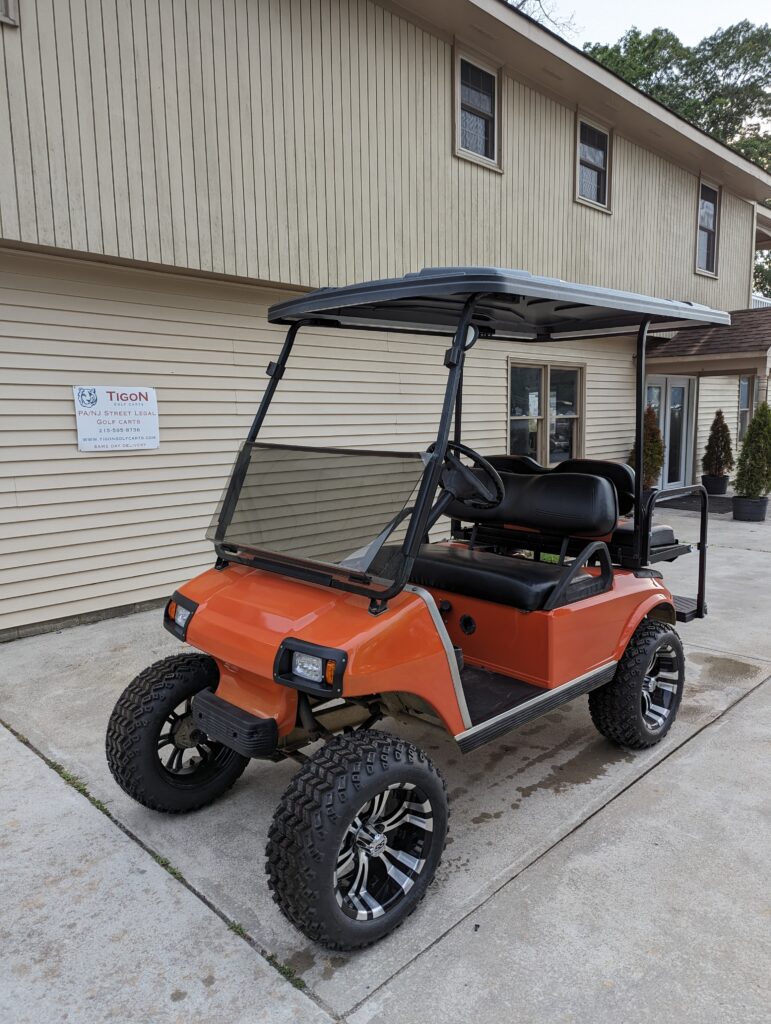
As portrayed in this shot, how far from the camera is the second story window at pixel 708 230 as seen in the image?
11945 mm

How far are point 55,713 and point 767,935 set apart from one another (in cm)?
345

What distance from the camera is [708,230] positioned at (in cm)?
1220

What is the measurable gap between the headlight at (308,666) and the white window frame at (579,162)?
8.58m

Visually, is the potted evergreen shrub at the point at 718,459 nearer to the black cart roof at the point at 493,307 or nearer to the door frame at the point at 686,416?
the door frame at the point at 686,416

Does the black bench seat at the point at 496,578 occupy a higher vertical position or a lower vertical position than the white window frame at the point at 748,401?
lower

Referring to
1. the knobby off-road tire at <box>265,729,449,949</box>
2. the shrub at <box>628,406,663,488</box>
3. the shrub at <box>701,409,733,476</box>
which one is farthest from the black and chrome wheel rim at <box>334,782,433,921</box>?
the shrub at <box>701,409,733,476</box>

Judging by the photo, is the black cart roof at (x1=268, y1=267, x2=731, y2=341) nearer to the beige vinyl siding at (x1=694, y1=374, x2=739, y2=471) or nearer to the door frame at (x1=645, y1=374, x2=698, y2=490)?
the door frame at (x1=645, y1=374, x2=698, y2=490)

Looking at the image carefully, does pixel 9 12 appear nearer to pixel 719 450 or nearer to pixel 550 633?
pixel 550 633

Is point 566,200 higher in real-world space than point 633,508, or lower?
higher

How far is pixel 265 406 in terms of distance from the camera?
3.06m

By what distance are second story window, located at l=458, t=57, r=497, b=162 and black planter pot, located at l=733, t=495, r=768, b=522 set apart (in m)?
5.72

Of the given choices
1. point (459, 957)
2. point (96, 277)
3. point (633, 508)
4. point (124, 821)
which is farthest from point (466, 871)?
point (96, 277)

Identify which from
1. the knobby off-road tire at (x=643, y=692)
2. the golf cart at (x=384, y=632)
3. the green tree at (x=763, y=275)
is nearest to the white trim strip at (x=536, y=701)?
the golf cart at (x=384, y=632)

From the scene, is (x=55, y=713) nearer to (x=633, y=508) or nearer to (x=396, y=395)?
(x=633, y=508)
